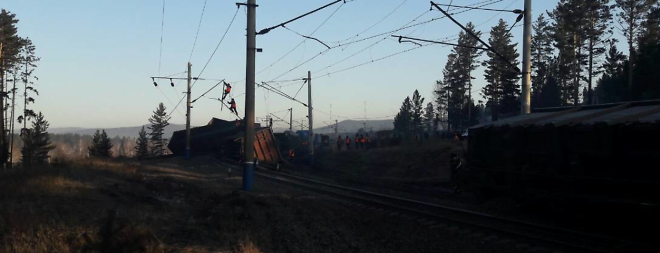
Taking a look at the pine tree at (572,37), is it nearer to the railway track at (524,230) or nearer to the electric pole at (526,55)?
the electric pole at (526,55)

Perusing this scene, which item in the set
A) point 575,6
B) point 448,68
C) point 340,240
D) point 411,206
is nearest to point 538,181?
point 411,206

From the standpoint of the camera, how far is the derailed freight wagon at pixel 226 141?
40.1 m

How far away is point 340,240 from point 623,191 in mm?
5720

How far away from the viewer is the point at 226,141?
44.2 metres

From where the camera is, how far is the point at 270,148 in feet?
135

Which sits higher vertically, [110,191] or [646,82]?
[646,82]

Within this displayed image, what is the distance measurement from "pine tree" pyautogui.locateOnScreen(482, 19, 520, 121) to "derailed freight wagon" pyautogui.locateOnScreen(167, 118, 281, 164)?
25104 millimetres

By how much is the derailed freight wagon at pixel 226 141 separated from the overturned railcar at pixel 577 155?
25.3m

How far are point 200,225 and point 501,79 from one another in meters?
52.7

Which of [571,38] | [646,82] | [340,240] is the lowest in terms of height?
[340,240]

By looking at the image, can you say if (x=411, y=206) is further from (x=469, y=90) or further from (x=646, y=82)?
(x=469, y=90)

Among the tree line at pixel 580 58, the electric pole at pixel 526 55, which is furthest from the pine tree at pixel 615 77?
the electric pole at pixel 526 55

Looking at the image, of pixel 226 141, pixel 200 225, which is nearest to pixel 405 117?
pixel 226 141

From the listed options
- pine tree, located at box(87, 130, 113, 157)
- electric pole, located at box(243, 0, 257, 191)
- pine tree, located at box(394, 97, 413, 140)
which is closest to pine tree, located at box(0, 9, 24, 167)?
pine tree, located at box(87, 130, 113, 157)
